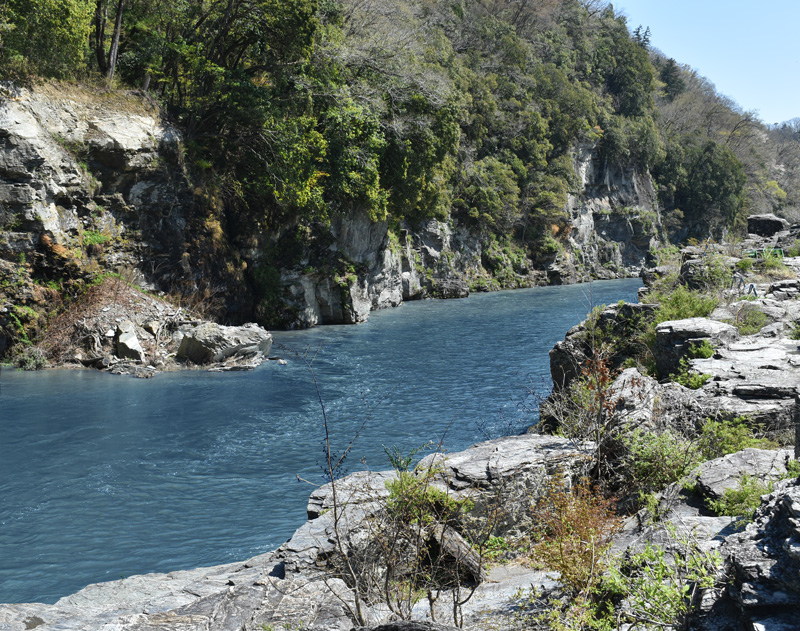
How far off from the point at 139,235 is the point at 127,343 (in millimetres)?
5015

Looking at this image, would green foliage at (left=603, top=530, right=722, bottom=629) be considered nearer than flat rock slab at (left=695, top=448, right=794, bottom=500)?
Yes

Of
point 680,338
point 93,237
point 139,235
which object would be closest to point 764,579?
point 680,338

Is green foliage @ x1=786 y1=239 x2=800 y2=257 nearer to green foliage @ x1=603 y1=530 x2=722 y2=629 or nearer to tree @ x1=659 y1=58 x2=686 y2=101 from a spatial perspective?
green foliage @ x1=603 y1=530 x2=722 y2=629

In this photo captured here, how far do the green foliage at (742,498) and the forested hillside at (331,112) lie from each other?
21.0 meters

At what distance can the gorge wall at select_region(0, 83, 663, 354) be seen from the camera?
1925 centimetres

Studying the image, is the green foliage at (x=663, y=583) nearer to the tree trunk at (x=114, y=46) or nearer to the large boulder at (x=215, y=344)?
the large boulder at (x=215, y=344)

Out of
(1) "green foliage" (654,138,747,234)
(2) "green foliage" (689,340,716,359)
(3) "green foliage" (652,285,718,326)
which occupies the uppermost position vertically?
(1) "green foliage" (654,138,747,234)

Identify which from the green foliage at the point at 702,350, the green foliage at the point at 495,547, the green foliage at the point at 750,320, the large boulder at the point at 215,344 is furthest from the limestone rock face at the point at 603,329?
the large boulder at the point at 215,344

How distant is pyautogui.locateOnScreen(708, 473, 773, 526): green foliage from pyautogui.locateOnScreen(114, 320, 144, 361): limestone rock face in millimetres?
17231

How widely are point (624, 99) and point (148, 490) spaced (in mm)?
71235

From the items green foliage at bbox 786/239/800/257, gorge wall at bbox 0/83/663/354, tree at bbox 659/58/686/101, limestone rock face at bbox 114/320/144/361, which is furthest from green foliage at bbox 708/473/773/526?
tree at bbox 659/58/686/101

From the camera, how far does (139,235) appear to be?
75.5ft

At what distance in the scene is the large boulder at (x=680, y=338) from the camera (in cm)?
1128

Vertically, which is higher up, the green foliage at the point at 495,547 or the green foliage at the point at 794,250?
the green foliage at the point at 794,250
